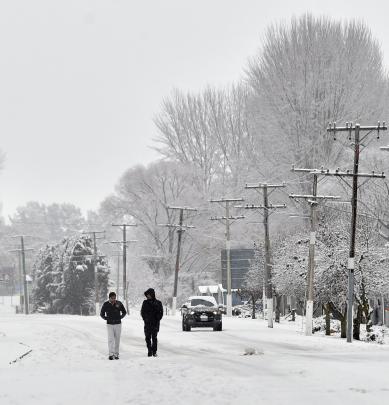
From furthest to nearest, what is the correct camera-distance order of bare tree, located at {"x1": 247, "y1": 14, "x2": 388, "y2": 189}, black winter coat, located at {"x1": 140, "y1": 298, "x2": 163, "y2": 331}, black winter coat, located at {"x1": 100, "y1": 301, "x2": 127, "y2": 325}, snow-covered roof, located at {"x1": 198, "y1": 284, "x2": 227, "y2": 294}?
1. snow-covered roof, located at {"x1": 198, "y1": 284, "x2": 227, "y2": 294}
2. bare tree, located at {"x1": 247, "y1": 14, "x2": 388, "y2": 189}
3. black winter coat, located at {"x1": 140, "y1": 298, "x2": 163, "y2": 331}
4. black winter coat, located at {"x1": 100, "y1": 301, "x2": 127, "y2": 325}

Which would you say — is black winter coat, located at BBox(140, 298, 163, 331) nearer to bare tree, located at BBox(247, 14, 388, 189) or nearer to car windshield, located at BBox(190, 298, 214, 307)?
car windshield, located at BBox(190, 298, 214, 307)

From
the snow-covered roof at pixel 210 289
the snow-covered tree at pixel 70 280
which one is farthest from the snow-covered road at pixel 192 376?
the snow-covered tree at pixel 70 280

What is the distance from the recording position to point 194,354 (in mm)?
25875

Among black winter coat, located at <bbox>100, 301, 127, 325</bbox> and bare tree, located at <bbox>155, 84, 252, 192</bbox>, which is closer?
black winter coat, located at <bbox>100, 301, 127, 325</bbox>

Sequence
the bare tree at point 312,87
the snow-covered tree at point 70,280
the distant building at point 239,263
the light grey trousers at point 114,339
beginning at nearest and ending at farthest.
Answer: the light grey trousers at point 114,339
the bare tree at point 312,87
the distant building at point 239,263
the snow-covered tree at point 70,280

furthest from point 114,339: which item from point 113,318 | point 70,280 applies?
point 70,280

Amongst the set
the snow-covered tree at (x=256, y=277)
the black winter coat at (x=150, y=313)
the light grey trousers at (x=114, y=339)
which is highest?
the black winter coat at (x=150, y=313)

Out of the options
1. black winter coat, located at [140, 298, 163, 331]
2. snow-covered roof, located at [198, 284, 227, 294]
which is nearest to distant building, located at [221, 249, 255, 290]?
snow-covered roof, located at [198, 284, 227, 294]

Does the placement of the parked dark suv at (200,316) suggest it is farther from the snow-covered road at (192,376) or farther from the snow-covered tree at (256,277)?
the snow-covered tree at (256,277)

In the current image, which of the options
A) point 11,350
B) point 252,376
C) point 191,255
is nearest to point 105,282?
point 191,255

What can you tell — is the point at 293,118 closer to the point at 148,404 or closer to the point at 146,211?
the point at 146,211

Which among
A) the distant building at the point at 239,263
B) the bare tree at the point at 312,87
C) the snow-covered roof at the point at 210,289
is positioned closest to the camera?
the bare tree at the point at 312,87

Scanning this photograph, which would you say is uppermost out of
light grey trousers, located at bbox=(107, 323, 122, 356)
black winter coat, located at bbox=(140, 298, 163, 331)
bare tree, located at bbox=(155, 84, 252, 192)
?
bare tree, located at bbox=(155, 84, 252, 192)

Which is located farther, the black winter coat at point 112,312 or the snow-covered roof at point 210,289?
the snow-covered roof at point 210,289
